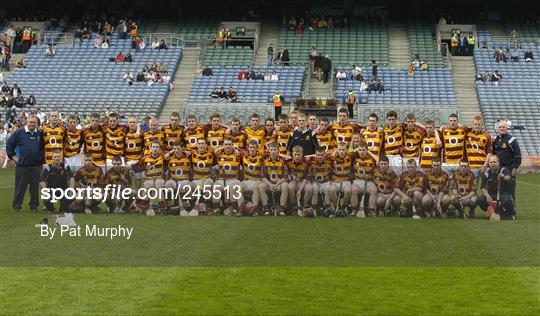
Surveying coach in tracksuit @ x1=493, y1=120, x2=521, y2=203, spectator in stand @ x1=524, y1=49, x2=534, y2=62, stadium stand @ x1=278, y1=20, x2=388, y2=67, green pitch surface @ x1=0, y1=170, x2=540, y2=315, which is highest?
stadium stand @ x1=278, y1=20, x2=388, y2=67

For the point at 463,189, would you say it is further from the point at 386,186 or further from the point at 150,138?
the point at 150,138

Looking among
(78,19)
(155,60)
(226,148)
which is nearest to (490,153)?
(226,148)

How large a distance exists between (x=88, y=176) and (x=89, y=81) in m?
26.4

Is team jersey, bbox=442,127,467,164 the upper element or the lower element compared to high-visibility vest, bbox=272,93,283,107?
lower

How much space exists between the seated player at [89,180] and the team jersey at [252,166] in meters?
2.48

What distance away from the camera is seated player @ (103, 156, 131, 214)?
16953mm

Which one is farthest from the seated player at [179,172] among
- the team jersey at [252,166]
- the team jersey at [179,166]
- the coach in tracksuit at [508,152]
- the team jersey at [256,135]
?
the coach in tracksuit at [508,152]

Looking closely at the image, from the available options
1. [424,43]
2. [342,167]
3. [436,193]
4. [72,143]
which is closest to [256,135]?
[342,167]

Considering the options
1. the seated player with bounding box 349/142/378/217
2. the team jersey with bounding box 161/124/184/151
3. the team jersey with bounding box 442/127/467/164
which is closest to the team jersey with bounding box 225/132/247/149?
the team jersey with bounding box 161/124/184/151

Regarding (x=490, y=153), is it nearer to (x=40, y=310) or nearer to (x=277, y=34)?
(x=40, y=310)

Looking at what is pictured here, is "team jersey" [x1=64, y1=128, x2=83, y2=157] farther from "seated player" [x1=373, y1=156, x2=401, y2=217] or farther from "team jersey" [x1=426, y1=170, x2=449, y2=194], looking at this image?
"team jersey" [x1=426, y1=170, x2=449, y2=194]

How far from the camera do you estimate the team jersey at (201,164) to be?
55.7 ft

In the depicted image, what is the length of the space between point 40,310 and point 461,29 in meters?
39.1

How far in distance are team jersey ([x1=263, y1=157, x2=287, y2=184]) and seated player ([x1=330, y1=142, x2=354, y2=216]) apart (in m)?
0.85
